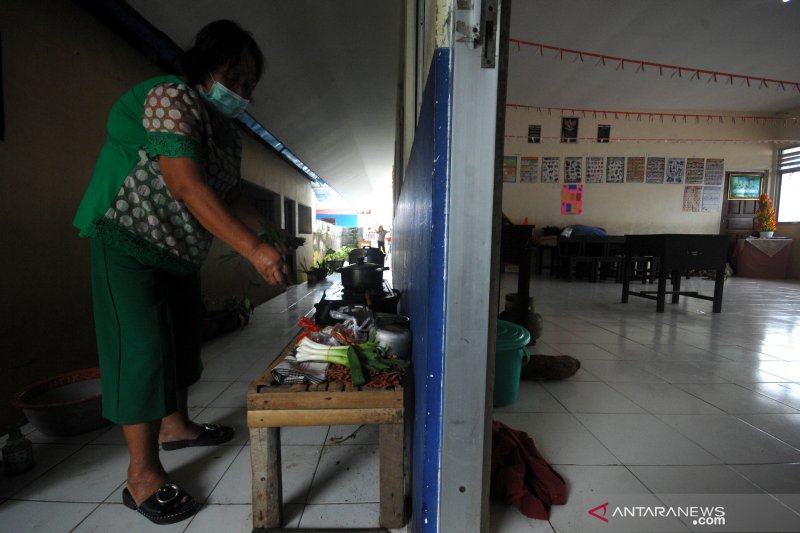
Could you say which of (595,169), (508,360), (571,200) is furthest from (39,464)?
(595,169)

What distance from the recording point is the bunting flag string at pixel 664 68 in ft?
20.2

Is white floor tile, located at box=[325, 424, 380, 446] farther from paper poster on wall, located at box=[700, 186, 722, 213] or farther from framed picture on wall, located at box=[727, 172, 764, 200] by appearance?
framed picture on wall, located at box=[727, 172, 764, 200]

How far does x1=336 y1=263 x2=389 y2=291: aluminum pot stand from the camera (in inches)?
101

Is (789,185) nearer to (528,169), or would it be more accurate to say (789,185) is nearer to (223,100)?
(528,169)

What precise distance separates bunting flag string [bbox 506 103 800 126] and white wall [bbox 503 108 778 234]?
0.16 ft

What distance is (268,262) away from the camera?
1.02 metres

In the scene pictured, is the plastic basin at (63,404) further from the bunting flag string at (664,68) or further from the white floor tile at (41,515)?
the bunting flag string at (664,68)

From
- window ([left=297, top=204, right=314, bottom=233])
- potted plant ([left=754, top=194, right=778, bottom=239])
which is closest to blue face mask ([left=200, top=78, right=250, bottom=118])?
window ([left=297, top=204, right=314, bottom=233])

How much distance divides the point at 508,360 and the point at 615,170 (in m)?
9.33

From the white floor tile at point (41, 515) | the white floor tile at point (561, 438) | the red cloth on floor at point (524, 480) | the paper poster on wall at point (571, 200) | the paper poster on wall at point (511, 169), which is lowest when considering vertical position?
the white floor tile at point (41, 515)

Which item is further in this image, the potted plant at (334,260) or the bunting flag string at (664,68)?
the potted plant at (334,260)

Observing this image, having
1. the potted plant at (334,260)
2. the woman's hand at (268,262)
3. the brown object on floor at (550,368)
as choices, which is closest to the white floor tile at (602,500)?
the brown object on floor at (550,368)

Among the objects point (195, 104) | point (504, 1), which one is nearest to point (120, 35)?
point (195, 104)

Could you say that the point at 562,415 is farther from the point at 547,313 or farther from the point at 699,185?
the point at 699,185
